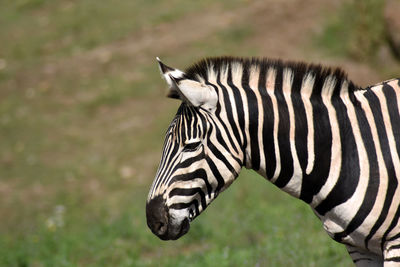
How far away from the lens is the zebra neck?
356 centimetres

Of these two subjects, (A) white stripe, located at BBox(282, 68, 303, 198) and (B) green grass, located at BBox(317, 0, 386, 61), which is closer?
(A) white stripe, located at BBox(282, 68, 303, 198)

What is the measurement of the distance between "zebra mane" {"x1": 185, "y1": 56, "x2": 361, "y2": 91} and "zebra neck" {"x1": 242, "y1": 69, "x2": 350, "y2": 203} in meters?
0.03

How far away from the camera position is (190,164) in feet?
11.4

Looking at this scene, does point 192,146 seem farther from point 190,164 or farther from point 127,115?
point 127,115

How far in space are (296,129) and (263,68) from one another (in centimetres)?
42

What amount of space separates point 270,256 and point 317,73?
2946 mm

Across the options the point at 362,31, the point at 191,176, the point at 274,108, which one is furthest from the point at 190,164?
the point at 362,31

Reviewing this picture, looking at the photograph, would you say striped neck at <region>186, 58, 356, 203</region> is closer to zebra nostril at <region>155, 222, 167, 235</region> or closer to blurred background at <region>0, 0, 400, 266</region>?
zebra nostril at <region>155, 222, 167, 235</region>

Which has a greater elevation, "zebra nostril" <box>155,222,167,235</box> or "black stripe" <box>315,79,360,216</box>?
"black stripe" <box>315,79,360,216</box>

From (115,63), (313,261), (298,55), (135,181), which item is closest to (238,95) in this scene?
(313,261)

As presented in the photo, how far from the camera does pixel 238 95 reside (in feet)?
11.7

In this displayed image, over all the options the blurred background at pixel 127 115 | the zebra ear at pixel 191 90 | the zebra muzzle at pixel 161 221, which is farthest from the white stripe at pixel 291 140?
the blurred background at pixel 127 115

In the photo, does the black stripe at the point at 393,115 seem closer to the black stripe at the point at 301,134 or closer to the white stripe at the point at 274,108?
the black stripe at the point at 301,134

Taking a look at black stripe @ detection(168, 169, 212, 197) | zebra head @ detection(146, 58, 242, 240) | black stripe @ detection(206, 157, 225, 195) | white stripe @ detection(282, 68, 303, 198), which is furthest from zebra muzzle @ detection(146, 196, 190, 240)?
white stripe @ detection(282, 68, 303, 198)
